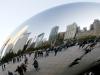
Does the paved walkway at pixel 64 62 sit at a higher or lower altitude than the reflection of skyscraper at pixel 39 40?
lower

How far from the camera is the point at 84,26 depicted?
7.93 meters

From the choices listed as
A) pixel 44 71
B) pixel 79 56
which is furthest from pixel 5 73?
pixel 79 56

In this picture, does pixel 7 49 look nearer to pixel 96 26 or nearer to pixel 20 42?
pixel 20 42

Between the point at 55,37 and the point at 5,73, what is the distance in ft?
4.25

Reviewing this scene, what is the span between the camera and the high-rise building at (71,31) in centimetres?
786

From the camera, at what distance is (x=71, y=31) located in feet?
26.0

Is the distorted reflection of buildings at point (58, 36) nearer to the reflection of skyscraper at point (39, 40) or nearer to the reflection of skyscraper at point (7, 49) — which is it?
the reflection of skyscraper at point (39, 40)

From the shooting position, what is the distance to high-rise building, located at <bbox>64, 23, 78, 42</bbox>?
25.8ft

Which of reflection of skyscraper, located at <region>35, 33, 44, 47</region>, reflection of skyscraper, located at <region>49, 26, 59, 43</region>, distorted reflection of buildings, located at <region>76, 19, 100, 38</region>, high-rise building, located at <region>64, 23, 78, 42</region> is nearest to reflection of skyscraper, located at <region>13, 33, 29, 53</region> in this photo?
reflection of skyscraper, located at <region>35, 33, 44, 47</region>

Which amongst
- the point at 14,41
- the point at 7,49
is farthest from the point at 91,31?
the point at 7,49

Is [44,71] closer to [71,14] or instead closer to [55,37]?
[55,37]

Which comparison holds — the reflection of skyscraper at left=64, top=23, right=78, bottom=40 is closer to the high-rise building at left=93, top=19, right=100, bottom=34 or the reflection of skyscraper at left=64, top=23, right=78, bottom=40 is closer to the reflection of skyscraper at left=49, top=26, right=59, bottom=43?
the reflection of skyscraper at left=49, top=26, right=59, bottom=43

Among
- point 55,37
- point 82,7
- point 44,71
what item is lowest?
point 44,71

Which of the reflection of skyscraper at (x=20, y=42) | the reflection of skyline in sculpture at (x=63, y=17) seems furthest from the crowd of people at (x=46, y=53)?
the reflection of skyline in sculpture at (x=63, y=17)
